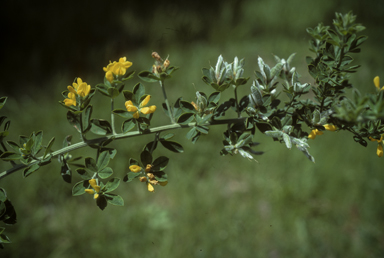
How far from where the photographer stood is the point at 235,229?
192 centimetres

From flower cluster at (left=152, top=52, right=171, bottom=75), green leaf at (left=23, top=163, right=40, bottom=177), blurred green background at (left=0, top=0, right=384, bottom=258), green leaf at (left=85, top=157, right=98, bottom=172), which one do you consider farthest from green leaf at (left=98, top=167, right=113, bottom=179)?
blurred green background at (left=0, top=0, right=384, bottom=258)

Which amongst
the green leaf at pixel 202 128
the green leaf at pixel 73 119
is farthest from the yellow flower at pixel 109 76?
the green leaf at pixel 202 128

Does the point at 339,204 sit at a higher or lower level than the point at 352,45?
lower

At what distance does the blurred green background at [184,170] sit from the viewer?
71.3 inches

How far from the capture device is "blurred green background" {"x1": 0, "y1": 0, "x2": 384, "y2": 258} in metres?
1.81

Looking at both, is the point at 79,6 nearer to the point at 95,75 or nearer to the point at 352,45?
the point at 95,75

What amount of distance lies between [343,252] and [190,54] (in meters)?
1.76

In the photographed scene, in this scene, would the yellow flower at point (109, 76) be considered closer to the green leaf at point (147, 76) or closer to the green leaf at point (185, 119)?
the green leaf at point (147, 76)

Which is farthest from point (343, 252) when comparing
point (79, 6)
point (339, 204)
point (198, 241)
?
point (79, 6)

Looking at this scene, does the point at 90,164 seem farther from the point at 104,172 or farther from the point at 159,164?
the point at 159,164

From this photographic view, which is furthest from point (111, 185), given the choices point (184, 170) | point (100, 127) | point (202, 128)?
point (184, 170)

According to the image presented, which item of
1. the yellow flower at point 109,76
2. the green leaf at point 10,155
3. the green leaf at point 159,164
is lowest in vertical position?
the green leaf at point 159,164

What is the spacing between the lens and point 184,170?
7.00 ft

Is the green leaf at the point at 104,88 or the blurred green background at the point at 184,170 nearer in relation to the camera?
the green leaf at the point at 104,88
